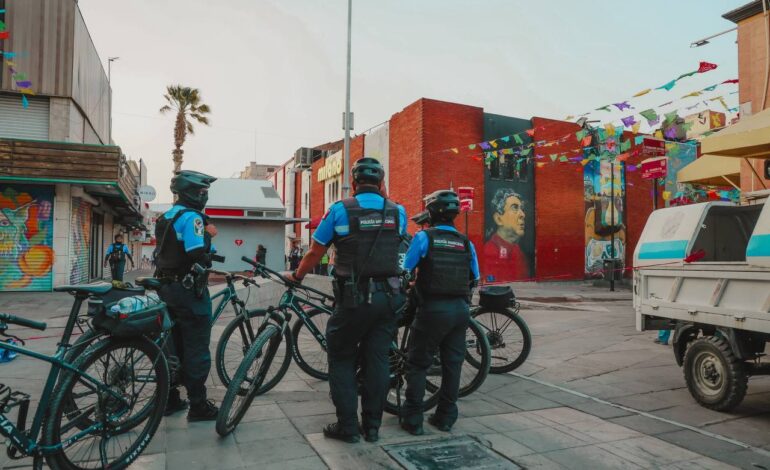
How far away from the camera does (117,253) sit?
15.7 meters

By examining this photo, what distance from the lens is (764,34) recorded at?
10812 millimetres

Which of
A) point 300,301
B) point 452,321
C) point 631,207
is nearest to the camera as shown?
point 452,321

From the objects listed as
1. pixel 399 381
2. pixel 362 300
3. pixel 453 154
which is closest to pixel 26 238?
pixel 399 381

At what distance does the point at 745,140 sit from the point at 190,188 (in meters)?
5.78

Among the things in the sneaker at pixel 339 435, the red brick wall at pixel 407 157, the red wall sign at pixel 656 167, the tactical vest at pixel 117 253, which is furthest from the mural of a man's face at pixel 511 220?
the sneaker at pixel 339 435

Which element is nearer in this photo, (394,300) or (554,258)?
(394,300)

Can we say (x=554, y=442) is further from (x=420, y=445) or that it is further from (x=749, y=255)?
(x=749, y=255)

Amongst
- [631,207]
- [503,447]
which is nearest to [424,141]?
[631,207]

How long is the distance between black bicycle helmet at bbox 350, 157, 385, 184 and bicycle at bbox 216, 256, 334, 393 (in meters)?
1.15

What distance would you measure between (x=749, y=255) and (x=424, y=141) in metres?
19.4

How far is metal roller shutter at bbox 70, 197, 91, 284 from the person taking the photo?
16828 mm

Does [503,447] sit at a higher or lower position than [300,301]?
lower

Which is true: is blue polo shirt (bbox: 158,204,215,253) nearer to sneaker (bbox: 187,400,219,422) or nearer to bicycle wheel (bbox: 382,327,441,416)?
sneaker (bbox: 187,400,219,422)

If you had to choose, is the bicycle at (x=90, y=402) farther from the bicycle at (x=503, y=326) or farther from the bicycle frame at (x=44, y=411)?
the bicycle at (x=503, y=326)
